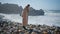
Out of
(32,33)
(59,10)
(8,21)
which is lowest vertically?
(32,33)

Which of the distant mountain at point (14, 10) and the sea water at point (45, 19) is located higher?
the distant mountain at point (14, 10)

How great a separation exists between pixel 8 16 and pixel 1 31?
0.32 metres

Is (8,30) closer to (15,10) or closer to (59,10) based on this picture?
(15,10)

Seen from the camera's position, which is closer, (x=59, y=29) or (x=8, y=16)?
(x=59, y=29)

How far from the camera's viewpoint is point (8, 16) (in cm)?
254

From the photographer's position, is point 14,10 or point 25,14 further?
point 14,10

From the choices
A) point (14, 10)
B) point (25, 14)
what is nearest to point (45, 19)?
point (25, 14)

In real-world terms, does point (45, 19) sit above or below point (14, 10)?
below

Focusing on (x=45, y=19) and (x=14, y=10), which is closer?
(x=45, y=19)

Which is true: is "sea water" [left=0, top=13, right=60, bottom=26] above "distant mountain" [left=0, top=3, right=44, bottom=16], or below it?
below

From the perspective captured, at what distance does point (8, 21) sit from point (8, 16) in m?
0.10

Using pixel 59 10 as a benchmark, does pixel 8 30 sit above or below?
below

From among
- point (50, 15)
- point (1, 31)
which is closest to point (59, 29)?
point (50, 15)

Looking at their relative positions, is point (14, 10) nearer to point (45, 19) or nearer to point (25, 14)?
point (25, 14)
